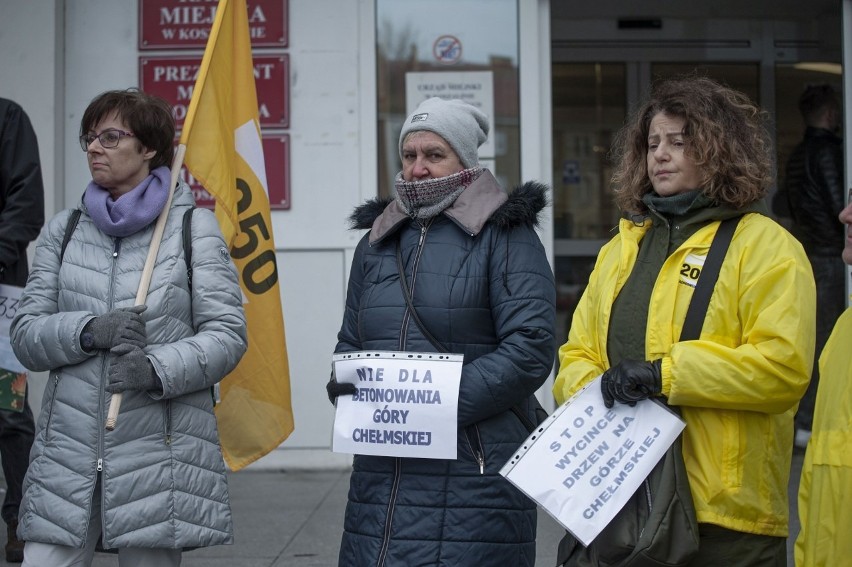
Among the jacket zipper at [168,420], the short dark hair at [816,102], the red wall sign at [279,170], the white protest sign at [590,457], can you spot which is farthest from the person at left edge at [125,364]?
the short dark hair at [816,102]

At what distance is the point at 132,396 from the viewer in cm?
349

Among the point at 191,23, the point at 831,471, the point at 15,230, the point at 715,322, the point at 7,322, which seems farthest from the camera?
the point at 191,23

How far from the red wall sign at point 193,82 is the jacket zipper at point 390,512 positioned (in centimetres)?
408

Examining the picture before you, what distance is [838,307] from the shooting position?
7.95 metres

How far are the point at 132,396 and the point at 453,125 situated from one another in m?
1.26

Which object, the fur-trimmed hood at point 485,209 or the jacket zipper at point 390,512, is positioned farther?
the fur-trimmed hood at point 485,209

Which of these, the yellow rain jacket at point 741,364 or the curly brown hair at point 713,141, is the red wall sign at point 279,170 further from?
the yellow rain jacket at point 741,364

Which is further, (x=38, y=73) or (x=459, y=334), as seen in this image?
(x=38, y=73)

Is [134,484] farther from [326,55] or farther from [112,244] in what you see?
[326,55]

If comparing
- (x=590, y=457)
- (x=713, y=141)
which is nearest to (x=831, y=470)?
(x=590, y=457)

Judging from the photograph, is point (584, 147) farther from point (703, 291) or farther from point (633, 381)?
point (633, 381)

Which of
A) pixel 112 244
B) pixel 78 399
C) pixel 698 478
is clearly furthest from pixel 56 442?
pixel 698 478

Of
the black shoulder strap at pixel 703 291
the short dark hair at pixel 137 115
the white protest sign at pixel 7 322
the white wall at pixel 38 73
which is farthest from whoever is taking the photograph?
the white wall at pixel 38 73

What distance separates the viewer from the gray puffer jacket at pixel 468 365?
329 cm
